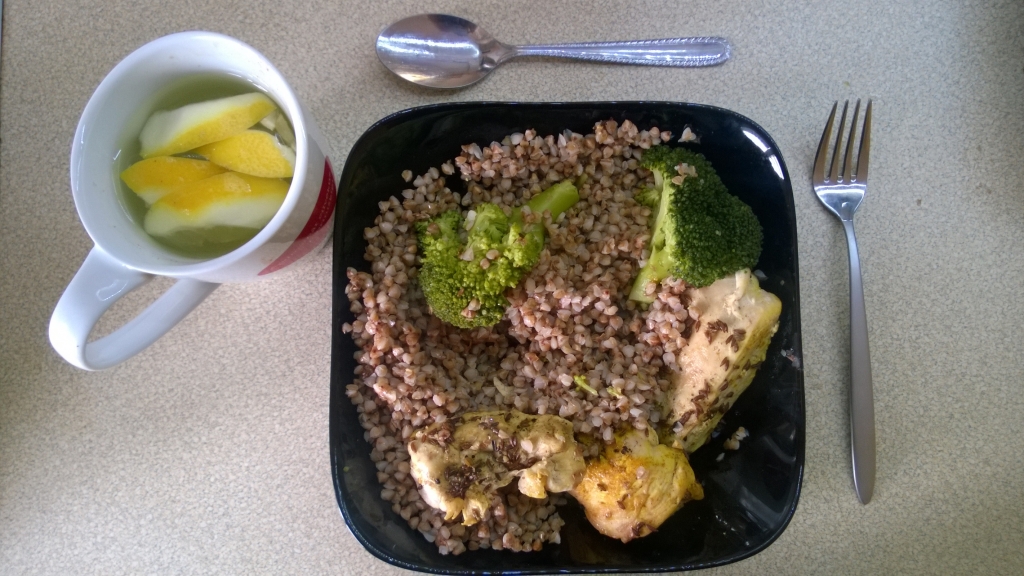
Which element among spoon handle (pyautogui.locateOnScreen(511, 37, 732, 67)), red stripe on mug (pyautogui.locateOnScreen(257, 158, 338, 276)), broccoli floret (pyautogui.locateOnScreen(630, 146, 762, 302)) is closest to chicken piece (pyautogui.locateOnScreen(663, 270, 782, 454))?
broccoli floret (pyautogui.locateOnScreen(630, 146, 762, 302))

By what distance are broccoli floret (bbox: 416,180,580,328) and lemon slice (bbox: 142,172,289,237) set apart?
256mm

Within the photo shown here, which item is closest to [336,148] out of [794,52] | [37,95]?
[37,95]

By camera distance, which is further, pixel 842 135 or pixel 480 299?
pixel 842 135

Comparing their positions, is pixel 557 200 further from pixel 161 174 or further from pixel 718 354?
pixel 161 174

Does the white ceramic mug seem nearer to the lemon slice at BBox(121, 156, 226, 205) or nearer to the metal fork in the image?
the lemon slice at BBox(121, 156, 226, 205)

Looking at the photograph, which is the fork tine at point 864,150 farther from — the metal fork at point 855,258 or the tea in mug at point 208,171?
the tea in mug at point 208,171

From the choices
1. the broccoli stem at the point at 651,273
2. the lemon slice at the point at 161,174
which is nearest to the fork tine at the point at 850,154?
the broccoli stem at the point at 651,273

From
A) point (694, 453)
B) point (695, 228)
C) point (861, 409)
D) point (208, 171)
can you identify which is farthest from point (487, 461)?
point (861, 409)

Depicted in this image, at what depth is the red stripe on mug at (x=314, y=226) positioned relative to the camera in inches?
36.2

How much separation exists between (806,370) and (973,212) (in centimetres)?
48

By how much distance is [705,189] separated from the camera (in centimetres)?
104

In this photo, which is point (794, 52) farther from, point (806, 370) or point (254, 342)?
point (254, 342)

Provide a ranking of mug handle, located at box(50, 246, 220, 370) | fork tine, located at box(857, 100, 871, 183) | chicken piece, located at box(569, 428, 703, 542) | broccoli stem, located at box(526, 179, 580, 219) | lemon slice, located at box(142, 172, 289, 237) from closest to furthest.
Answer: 1. mug handle, located at box(50, 246, 220, 370)
2. lemon slice, located at box(142, 172, 289, 237)
3. chicken piece, located at box(569, 428, 703, 542)
4. broccoli stem, located at box(526, 179, 580, 219)
5. fork tine, located at box(857, 100, 871, 183)

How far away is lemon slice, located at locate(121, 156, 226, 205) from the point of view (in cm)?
89
